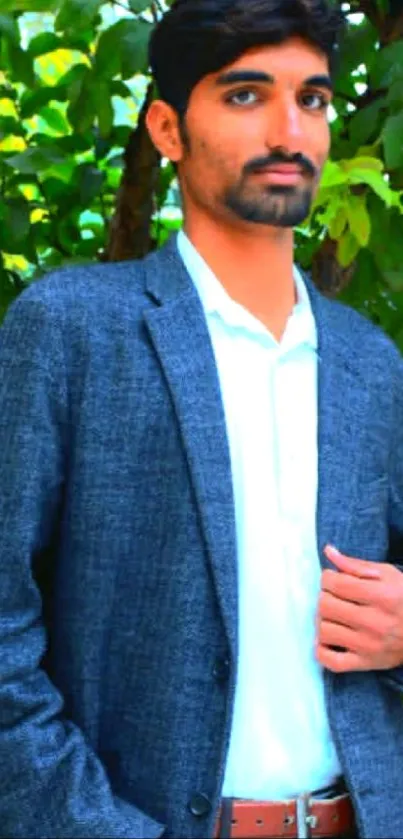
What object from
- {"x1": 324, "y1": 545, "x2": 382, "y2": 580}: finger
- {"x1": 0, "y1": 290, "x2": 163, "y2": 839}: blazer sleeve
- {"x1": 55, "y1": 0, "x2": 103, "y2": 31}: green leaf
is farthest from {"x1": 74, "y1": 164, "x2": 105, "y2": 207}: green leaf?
{"x1": 324, "y1": 545, "x2": 382, "y2": 580}: finger

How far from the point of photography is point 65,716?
1.60 m

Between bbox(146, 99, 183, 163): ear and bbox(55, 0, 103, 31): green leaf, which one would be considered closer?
bbox(146, 99, 183, 163): ear

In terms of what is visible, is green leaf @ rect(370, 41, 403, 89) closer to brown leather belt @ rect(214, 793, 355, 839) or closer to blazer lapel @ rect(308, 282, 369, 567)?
blazer lapel @ rect(308, 282, 369, 567)

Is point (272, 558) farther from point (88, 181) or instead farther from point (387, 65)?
point (88, 181)

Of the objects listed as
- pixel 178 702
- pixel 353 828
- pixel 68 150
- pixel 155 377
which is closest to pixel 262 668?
pixel 178 702

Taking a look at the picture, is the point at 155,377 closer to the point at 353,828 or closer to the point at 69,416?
the point at 69,416

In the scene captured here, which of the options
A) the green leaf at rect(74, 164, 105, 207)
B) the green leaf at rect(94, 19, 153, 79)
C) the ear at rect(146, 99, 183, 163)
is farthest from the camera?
the green leaf at rect(74, 164, 105, 207)

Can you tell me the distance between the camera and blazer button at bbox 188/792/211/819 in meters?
1.52

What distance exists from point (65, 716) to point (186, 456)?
12.3 inches

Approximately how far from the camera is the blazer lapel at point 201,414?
1.53 meters

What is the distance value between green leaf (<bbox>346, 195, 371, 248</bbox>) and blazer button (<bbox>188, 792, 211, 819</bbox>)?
71cm

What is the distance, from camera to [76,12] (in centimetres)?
193

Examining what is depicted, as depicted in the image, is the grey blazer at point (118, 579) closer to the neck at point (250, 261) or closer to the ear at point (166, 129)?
the neck at point (250, 261)

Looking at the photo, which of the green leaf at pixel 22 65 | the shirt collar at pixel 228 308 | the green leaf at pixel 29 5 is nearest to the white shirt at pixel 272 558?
the shirt collar at pixel 228 308
